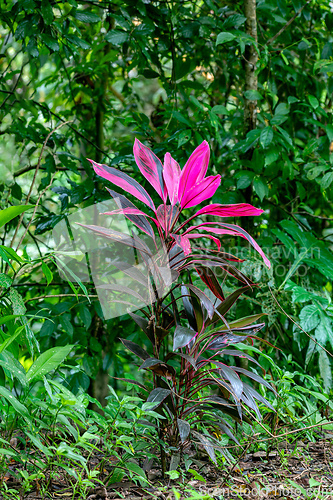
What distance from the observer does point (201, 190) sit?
860mm

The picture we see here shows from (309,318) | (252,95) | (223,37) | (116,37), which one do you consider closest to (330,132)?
(252,95)

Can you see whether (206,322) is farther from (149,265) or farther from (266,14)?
(266,14)

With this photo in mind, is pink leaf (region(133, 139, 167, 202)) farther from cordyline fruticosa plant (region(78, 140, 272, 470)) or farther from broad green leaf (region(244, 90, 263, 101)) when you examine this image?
broad green leaf (region(244, 90, 263, 101))

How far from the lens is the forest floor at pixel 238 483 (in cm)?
80

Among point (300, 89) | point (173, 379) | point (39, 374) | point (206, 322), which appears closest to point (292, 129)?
point (300, 89)

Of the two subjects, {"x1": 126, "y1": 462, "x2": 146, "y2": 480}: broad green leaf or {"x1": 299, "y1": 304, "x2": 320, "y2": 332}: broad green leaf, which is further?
{"x1": 299, "y1": 304, "x2": 320, "y2": 332}: broad green leaf

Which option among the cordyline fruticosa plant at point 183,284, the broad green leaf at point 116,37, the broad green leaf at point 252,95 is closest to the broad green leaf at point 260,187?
the broad green leaf at point 252,95

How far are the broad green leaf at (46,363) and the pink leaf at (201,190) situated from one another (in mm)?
411

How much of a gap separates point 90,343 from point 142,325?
2.12 ft

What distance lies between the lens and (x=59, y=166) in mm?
1727

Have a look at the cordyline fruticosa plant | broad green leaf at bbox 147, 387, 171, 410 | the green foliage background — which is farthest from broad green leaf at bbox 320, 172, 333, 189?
broad green leaf at bbox 147, 387, 171, 410

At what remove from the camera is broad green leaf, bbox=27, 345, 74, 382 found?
0.82m

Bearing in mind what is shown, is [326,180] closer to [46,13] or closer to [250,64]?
[250,64]

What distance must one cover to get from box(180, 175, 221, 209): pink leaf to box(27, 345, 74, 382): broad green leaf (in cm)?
41
